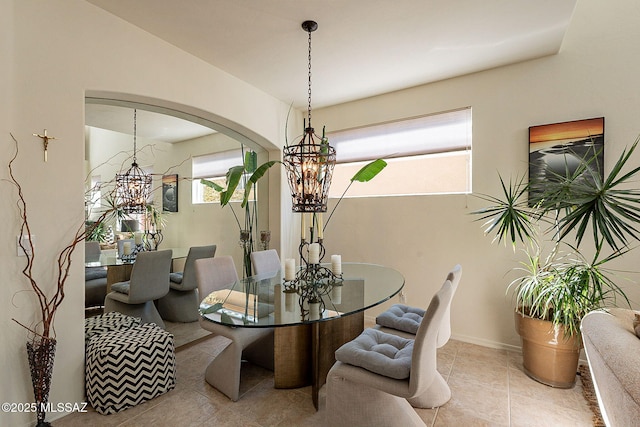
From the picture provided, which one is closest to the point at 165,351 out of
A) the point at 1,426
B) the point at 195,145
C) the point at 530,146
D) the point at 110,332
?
the point at 110,332

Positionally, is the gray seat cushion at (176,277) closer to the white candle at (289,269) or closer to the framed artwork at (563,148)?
the white candle at (289,269)

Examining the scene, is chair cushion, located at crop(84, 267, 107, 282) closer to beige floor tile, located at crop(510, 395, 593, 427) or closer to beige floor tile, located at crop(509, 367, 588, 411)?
beige floor tile, located at crop(510, 395, 593, 427)

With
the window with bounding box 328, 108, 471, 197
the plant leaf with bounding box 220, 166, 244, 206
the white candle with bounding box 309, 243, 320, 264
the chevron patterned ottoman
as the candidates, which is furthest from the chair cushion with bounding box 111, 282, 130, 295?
the window with bounding box 328, 108, 471, 197

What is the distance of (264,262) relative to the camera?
10.00 ft

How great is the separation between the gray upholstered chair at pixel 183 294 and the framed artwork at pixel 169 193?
0.47 m

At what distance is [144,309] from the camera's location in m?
2.81

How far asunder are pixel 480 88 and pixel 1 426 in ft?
14.7

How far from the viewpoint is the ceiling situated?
2150 millimetres

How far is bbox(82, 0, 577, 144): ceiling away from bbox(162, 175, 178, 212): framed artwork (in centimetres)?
122

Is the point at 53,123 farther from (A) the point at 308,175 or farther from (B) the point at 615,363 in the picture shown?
(B) the point at 615,363

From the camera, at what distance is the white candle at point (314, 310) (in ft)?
5.20

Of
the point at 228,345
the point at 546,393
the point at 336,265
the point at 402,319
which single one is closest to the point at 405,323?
the point at 402,319

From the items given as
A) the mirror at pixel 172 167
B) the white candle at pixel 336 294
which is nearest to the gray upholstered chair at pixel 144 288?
the mirror at pixel 172 167

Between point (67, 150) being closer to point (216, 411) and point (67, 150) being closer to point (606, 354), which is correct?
point (216, 411)
